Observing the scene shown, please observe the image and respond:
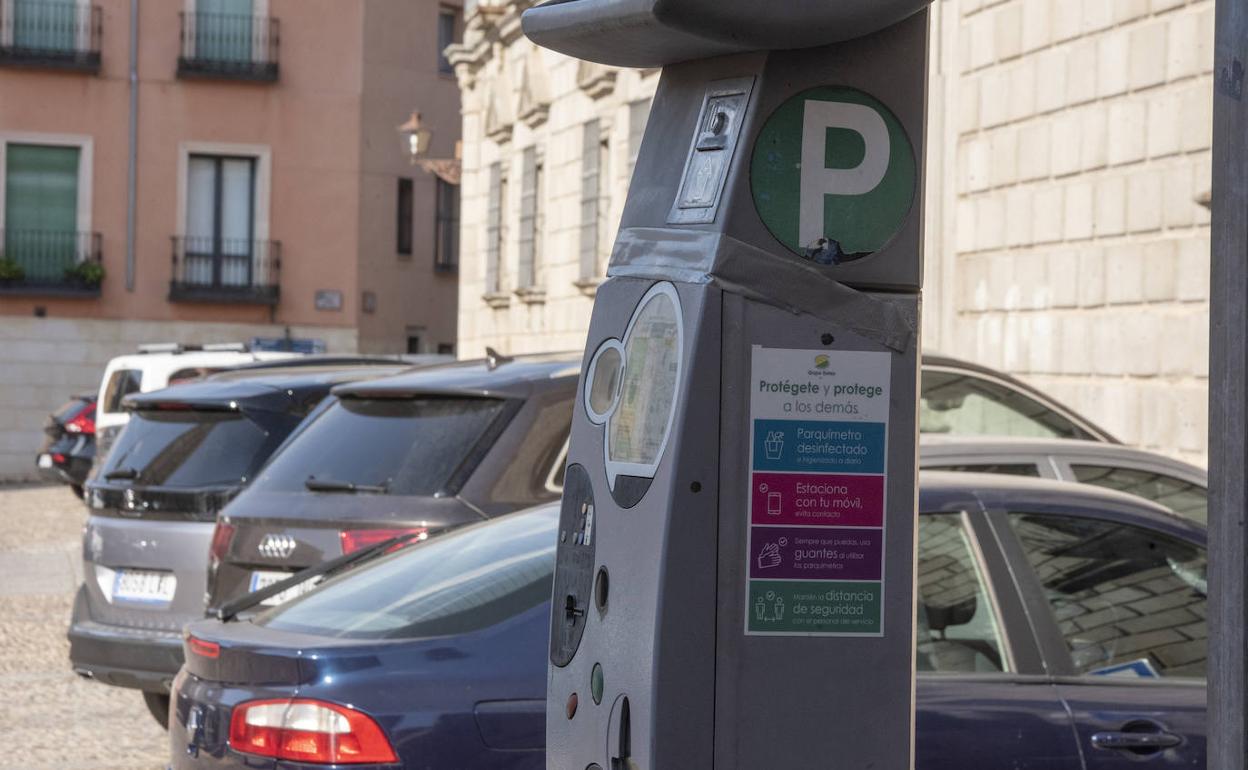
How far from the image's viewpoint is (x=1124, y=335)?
39.8ft

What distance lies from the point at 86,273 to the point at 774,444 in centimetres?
3115

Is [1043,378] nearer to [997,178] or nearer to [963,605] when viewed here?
[997,178]

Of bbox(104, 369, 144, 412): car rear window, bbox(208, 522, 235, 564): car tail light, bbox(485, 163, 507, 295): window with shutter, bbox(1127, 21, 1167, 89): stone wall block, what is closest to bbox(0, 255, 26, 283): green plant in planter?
bbox(485, 163, 507, 295): window with shutter

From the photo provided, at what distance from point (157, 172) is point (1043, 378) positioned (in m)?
22.8

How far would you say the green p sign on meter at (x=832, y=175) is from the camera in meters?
2.77

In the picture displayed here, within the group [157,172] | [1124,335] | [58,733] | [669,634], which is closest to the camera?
[669,634]

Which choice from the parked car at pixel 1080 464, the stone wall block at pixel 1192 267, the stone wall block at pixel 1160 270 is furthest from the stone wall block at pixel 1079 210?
the parked car at pixel 1080 464

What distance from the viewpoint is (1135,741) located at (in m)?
4.65

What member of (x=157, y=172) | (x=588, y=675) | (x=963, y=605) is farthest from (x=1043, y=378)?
(x=157, y=172)

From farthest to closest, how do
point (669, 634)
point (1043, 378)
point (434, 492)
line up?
point (1043, 378) → point (434, 492) → point (669, 634)

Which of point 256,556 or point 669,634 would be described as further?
point 256,556

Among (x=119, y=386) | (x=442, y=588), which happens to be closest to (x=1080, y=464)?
(x=442, y=588)

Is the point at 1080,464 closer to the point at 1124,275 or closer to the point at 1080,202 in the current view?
the point at 1124,275

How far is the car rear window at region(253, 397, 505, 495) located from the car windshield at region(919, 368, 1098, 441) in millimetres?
2436
